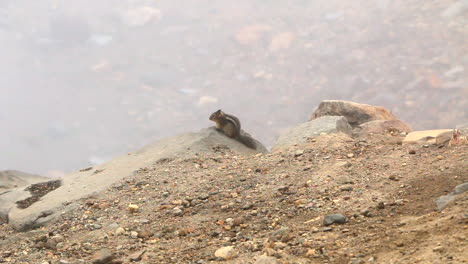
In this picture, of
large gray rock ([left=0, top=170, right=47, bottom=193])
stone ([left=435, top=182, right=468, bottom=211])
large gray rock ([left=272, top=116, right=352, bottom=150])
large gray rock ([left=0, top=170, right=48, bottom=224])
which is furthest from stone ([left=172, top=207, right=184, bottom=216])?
large gray rock ([left=0, top=170, right=47, bottom=193])

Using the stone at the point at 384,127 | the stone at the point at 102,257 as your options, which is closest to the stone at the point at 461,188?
the stone at the point at 102,257

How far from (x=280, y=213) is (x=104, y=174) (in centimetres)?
242

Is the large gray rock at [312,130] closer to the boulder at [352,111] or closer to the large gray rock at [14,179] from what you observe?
the boulder at [352,111]

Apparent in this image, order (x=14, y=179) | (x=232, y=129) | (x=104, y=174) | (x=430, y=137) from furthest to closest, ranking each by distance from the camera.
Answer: (x=14, y=179)
(x=232, y=129)
(x=104, y=174)
(x=430, y=137)

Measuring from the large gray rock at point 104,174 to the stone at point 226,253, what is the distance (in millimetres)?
1964

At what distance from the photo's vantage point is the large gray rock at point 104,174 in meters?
4.48

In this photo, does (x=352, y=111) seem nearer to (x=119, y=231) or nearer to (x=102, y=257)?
(x=119, y=231)

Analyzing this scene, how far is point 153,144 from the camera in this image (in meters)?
6.09

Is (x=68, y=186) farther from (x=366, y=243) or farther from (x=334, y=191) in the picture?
(x=366, y=243)

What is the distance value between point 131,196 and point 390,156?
214 cm

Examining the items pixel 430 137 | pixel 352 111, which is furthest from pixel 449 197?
pixel 352 111

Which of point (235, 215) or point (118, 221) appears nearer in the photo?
point (235, 215)

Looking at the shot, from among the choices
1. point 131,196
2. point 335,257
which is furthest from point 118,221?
point 335,257

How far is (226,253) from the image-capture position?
2812 millimetres
